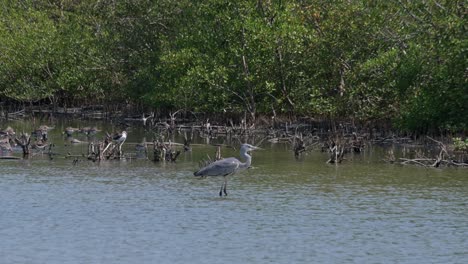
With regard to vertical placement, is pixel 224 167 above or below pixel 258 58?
below

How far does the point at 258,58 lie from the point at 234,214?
1742 centimetres

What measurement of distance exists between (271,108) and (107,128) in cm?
595

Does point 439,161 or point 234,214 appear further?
point 439,161

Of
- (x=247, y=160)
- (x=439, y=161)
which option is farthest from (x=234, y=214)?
(x=439, y=161)

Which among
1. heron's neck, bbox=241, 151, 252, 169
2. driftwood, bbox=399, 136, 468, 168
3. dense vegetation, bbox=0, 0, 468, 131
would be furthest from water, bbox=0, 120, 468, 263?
dense vegetation, bbox=0, 0, 468, 131

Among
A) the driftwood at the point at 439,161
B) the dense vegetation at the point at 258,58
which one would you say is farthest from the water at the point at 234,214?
the dense vegetation at the point at 258,58

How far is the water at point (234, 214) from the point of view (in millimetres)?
12812

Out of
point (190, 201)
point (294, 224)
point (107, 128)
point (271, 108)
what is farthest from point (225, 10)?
point (294, 224)

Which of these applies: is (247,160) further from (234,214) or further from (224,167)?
(234,214)

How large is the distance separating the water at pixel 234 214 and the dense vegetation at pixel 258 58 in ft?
13.6

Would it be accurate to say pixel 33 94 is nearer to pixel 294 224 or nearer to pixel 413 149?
pixel 413 149

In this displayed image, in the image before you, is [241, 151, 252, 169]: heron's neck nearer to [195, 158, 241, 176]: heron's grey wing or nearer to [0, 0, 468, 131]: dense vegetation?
[195, 158, 241, 176]: heron's grey wing

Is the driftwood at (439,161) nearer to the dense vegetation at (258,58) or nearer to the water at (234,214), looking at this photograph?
the water at (234,214)

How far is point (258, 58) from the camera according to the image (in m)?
32.7
